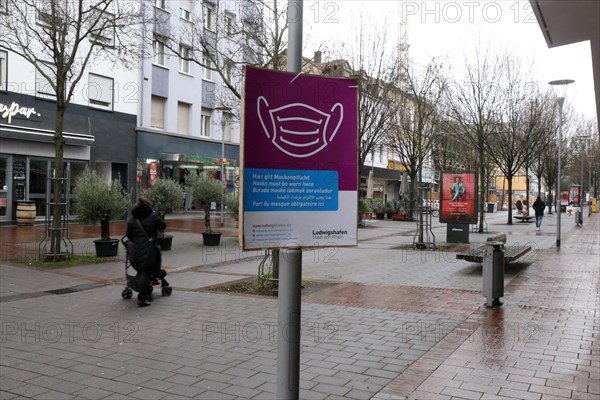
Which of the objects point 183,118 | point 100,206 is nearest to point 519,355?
point 100,206

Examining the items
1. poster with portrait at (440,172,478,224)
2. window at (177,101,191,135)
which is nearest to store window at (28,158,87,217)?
window at (177,101,191,135)

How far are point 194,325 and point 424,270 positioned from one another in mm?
6960

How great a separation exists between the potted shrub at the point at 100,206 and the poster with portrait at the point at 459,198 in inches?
446

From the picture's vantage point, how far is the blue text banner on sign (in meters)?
2.71

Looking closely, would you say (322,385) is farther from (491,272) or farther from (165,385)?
(491,272)

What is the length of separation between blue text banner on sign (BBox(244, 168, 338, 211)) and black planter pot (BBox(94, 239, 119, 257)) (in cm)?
1165

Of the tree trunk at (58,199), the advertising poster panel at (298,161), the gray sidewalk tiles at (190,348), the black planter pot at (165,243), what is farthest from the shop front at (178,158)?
the advertising poster panel at (298,161)

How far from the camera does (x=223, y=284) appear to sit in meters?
10.1

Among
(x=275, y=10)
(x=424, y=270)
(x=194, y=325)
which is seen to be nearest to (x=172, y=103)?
(x=275, y=10)

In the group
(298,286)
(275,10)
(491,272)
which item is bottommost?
(491,272)

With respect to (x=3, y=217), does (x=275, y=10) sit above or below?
above

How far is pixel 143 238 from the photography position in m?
8.25

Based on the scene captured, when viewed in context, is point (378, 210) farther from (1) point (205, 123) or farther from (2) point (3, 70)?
(2) point (3, 70)

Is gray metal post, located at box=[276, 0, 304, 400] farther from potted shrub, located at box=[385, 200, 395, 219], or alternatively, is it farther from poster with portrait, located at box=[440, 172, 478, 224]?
potted shrub, located at box=[385, 200, 395, 219]
